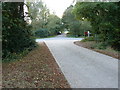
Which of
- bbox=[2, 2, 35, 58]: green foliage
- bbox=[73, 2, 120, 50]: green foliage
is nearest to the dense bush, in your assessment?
bbox=[73, 2, 120, 50]: green foliage

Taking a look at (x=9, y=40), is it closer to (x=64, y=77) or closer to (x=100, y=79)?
(x=64, y=77)

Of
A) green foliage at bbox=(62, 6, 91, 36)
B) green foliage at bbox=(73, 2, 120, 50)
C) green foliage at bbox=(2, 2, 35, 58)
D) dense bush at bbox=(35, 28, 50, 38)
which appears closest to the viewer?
green foliage at bbox=(2, 2, 35, 58)

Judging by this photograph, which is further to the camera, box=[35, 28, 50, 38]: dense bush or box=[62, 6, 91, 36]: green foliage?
box=[35, 28, 50, 38]: dense bush

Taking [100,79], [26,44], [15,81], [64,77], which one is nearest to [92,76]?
[100,79]

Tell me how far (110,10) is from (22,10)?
19.6 feet

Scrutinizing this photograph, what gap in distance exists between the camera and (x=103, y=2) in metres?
9.30

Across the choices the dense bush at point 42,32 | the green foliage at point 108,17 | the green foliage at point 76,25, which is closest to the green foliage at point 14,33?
the green foliage at point 108,17

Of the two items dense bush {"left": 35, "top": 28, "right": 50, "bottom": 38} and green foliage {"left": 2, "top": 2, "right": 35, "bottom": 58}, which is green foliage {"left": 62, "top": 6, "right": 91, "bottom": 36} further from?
green foliage {"left": 2, "top": 2, "right": 35, "bottom": 58}

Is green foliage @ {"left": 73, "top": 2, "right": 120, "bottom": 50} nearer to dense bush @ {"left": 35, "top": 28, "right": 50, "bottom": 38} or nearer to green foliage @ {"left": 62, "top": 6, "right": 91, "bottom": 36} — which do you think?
green foliage @ {"left": 62, "top": 6, "right": 91, "bottom": 36}

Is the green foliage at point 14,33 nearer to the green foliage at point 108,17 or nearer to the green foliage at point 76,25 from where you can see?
the green foliage at point 108,17

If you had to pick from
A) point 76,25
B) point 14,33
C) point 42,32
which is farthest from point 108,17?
point 42,32

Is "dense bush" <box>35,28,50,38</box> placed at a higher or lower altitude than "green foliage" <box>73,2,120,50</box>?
lower

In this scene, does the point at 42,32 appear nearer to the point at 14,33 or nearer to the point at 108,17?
the point at 108,17

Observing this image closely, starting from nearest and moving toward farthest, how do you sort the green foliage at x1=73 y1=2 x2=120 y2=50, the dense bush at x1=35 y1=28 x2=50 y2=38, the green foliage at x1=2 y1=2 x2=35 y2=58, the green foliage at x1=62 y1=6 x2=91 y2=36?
1. the green foliage at x1=2 y1=2 x2=35 y2=58
2. the green foliage at x1=73 y1=2 x2=120 y2=50
3. the green foliage at x1=62 y1=6 x2=91 y2=36
4. the dense bush at x1=35 y1=28 x2=50 y2=38
